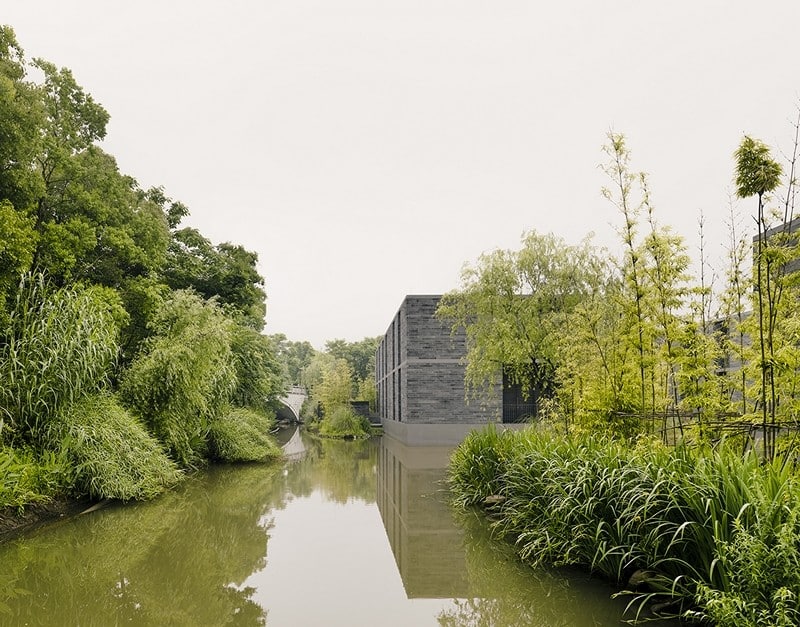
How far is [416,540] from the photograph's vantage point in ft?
23.4

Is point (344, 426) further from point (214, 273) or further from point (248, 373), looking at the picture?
point (214, 273)

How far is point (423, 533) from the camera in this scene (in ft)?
24.5

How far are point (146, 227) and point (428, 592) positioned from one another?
32.2 ft

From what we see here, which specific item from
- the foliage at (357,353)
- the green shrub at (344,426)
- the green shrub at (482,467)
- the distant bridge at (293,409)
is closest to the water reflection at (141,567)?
→ the green shrub at (482,467)

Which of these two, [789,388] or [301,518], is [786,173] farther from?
[301,518]

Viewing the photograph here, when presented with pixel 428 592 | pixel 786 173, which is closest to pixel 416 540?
pixel 428 592

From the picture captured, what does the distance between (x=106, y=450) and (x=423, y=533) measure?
484 centimetres

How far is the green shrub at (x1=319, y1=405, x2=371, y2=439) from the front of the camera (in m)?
29.6

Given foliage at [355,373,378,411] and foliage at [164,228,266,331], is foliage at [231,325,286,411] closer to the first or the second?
foliage at [164,228,266,331]

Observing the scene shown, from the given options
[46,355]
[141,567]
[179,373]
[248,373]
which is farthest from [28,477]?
[248,373]

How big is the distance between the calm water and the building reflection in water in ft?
0.08

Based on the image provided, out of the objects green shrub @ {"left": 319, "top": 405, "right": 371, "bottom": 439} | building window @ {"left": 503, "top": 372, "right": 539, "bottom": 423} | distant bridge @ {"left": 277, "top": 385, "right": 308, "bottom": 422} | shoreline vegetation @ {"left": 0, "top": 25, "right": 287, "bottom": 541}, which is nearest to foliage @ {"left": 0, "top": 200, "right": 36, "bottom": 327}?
shoreline vegetation @ {"left": 0, "top": 25, "right": 287, "bottom": 541}

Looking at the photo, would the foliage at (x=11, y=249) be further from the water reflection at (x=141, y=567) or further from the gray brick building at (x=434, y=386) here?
the gray brick building at (x=434, y=386)

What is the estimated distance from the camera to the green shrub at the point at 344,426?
29625mm
